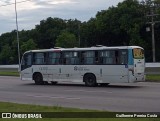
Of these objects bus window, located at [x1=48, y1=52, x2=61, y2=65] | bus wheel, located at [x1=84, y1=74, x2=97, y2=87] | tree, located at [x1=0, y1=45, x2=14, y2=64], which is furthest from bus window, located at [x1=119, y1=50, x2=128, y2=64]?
tree, located at [x1=0, y1=45, x2=14, y2=64]

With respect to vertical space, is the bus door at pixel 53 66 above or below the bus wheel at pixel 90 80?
above

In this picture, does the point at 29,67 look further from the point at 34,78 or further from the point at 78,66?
the point at 78,66

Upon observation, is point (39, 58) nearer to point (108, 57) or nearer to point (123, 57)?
point (108, 57)

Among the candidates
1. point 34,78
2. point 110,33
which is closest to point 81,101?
point 34,78

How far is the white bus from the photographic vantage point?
2527 cm

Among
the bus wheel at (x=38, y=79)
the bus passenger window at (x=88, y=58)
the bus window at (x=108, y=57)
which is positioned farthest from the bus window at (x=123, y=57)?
the bus wheel at (x=38, y=79)

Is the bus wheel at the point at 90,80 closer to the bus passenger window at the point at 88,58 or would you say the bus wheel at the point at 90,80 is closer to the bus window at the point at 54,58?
the bus passenger window at the point at 88,58

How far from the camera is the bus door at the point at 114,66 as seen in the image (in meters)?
25.2

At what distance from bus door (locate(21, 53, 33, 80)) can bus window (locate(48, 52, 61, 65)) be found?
6.25ft

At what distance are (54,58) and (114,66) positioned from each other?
5.19 metres

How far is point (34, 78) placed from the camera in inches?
1194

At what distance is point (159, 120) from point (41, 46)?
88.3m

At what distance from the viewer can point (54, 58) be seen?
2900 cm

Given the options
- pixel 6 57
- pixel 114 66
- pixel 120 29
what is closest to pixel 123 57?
pixel 114 66
